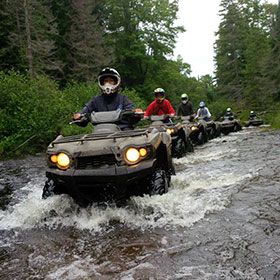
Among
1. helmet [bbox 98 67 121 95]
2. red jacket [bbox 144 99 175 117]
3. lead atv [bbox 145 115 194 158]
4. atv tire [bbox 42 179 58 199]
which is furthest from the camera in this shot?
red jacket [bbox 144 99 175 117]

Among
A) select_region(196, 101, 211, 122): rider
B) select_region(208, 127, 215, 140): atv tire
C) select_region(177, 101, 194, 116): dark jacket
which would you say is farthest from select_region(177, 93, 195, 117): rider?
select_region(208, 127, 215, 140): atv tire

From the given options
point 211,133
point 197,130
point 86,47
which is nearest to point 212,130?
point 211,133

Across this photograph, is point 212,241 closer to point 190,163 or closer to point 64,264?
point 64,264

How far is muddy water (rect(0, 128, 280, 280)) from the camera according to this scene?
254 cm

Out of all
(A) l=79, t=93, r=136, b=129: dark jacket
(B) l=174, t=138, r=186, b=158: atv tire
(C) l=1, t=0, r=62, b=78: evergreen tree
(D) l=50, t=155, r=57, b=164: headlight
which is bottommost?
(B) l=174, t=138, r=186, b=158: atv tire

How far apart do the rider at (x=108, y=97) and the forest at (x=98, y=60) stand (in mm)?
6999

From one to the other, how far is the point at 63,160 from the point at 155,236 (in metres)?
1.44

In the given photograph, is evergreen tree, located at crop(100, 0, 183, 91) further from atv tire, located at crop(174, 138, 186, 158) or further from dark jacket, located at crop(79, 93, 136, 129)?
dark jacket, located at crop(79, 93, 136, 129)

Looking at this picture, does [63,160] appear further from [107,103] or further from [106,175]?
[107,103]

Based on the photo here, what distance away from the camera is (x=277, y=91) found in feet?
113

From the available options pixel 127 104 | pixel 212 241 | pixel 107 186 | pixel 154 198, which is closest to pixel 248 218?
pixel 212 241

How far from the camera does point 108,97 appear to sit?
584 centimetres

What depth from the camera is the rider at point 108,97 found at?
222 inches

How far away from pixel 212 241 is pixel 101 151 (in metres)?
1.57
